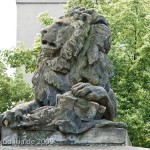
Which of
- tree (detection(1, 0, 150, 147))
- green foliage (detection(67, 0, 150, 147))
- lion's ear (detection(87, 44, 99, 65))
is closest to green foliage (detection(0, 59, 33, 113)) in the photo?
tree (detection(1, 0, 150, 147))

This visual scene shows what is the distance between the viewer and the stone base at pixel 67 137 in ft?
25.1

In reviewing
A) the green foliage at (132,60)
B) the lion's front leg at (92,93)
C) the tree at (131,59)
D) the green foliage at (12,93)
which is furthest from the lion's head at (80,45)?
the green foliage at (12,93)

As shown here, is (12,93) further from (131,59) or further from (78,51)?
(78,51)

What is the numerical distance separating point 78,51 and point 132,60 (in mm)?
12966

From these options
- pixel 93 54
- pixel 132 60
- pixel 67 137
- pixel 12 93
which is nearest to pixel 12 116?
pixel 67 137

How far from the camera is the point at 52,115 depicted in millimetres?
7855

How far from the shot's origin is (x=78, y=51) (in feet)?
27.6

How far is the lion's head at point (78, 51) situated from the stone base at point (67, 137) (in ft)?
2.80

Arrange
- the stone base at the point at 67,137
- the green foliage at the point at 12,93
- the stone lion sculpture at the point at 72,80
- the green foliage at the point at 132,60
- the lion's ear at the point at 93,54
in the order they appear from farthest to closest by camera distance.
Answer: the green foliage at the point at 12,93, the green foliage at the point at 132,60, the lion's ear at the point at 93,54, the stone lion sculpture at the point at 72,80, the stone base at the point at 67,137

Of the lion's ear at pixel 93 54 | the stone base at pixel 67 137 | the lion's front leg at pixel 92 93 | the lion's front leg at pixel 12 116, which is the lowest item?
the stone base at pixel 67 137

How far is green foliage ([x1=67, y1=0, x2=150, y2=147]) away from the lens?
1877 centimetres

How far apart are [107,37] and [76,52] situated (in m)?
0.54

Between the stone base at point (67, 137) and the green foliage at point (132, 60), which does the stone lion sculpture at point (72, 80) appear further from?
the green foliage at point (132, 60)

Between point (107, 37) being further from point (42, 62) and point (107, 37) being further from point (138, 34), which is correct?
point (138, 34)
